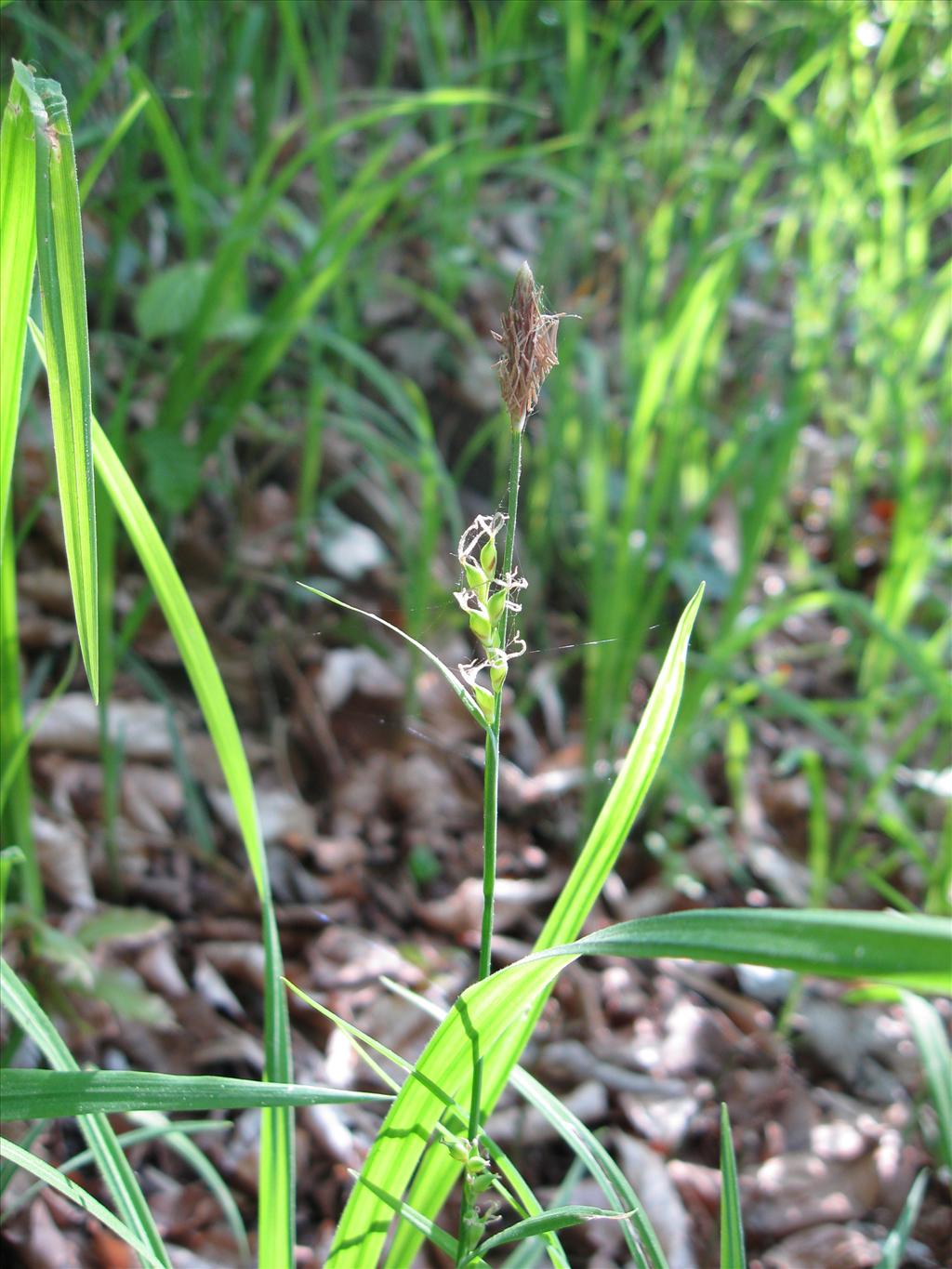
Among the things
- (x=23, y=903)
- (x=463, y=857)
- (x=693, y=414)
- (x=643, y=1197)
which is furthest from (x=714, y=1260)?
(x=693, y=414)

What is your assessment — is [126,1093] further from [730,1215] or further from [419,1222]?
[730,1215]

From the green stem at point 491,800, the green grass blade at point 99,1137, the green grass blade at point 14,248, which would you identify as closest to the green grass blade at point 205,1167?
the green grass blade at point 99,1137

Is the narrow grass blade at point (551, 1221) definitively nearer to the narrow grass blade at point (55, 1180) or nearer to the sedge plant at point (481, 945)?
the sedge plant at point (481, 945)

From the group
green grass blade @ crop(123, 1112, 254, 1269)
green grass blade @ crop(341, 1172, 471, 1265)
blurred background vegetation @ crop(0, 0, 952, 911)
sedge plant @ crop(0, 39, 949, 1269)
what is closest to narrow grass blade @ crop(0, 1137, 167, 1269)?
sedge plant @ crop(0, 39, 949, 1269)

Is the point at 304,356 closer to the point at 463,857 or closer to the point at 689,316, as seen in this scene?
the point at 689,316

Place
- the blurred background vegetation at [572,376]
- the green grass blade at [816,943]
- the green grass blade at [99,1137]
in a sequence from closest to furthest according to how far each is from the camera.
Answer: the green grass blade at [816,943], the green grass blade at [99,1137], the blurred background vegetation at [572,376]

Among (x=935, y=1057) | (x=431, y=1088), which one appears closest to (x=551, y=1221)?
(x=431, y=1088)
